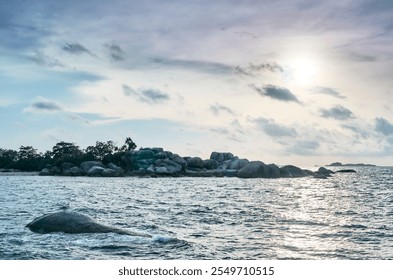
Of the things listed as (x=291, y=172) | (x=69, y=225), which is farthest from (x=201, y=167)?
(x=69, y=225)

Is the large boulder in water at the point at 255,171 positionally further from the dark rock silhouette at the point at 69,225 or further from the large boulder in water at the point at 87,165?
the dark rock silhouette at the point at 69,225

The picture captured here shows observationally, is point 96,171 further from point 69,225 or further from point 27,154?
point 69,225

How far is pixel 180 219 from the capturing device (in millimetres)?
25594

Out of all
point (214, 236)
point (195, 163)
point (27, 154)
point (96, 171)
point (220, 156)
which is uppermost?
point (220, 156)

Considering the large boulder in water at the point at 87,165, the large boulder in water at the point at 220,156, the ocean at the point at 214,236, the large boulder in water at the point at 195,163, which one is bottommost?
the ocean at the point at 214,236

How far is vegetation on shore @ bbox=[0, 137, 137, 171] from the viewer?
4414 inches

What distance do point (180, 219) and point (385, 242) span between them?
1058 cm

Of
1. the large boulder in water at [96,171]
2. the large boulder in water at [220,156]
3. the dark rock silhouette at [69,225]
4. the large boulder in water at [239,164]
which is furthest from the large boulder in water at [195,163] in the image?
the dark rock silhouette at [69,225]

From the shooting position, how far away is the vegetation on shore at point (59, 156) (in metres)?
112

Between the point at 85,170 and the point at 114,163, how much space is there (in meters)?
10.7

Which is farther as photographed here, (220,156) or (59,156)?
(220,156)

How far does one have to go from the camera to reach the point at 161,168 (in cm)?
11069

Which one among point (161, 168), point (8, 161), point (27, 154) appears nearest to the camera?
point (161, 168)

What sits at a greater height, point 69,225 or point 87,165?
point 87,165
